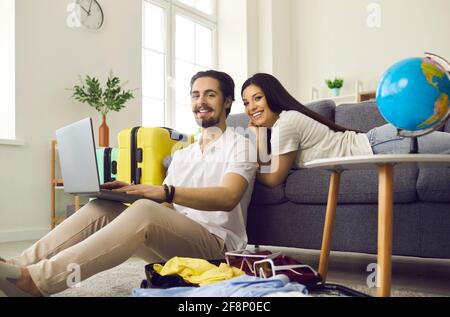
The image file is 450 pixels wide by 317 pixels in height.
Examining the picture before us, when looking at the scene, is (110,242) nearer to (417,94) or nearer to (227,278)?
(227,278)

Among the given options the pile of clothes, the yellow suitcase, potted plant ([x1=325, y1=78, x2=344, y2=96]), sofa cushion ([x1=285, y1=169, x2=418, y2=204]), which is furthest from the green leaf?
potted plant ([x1=325, y1=78, x2=344, y2=96])

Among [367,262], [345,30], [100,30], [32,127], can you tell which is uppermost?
[345,30]

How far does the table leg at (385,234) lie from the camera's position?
116 centimetres

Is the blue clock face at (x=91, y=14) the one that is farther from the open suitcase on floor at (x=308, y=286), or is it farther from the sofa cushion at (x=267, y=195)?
the open suitcase on floor at (x=308, y=286)

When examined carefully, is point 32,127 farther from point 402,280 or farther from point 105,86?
point 402,280

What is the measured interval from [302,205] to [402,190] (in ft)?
1.44

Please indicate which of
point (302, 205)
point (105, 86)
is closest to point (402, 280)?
point (302, 205)

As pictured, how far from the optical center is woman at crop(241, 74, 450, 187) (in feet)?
5.85

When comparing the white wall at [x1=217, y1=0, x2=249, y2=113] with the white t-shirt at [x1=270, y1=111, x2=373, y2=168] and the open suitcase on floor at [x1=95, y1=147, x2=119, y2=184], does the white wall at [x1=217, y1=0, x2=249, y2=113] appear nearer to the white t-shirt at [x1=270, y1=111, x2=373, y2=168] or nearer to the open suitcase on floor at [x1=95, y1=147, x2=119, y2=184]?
the open suitcase on floor at [x1=95, y1=147, x2=119, y2=184]

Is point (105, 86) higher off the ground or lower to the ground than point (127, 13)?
lower

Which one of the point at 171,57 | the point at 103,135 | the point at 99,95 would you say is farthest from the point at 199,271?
the point at 171,57

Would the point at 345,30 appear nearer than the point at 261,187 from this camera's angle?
No
